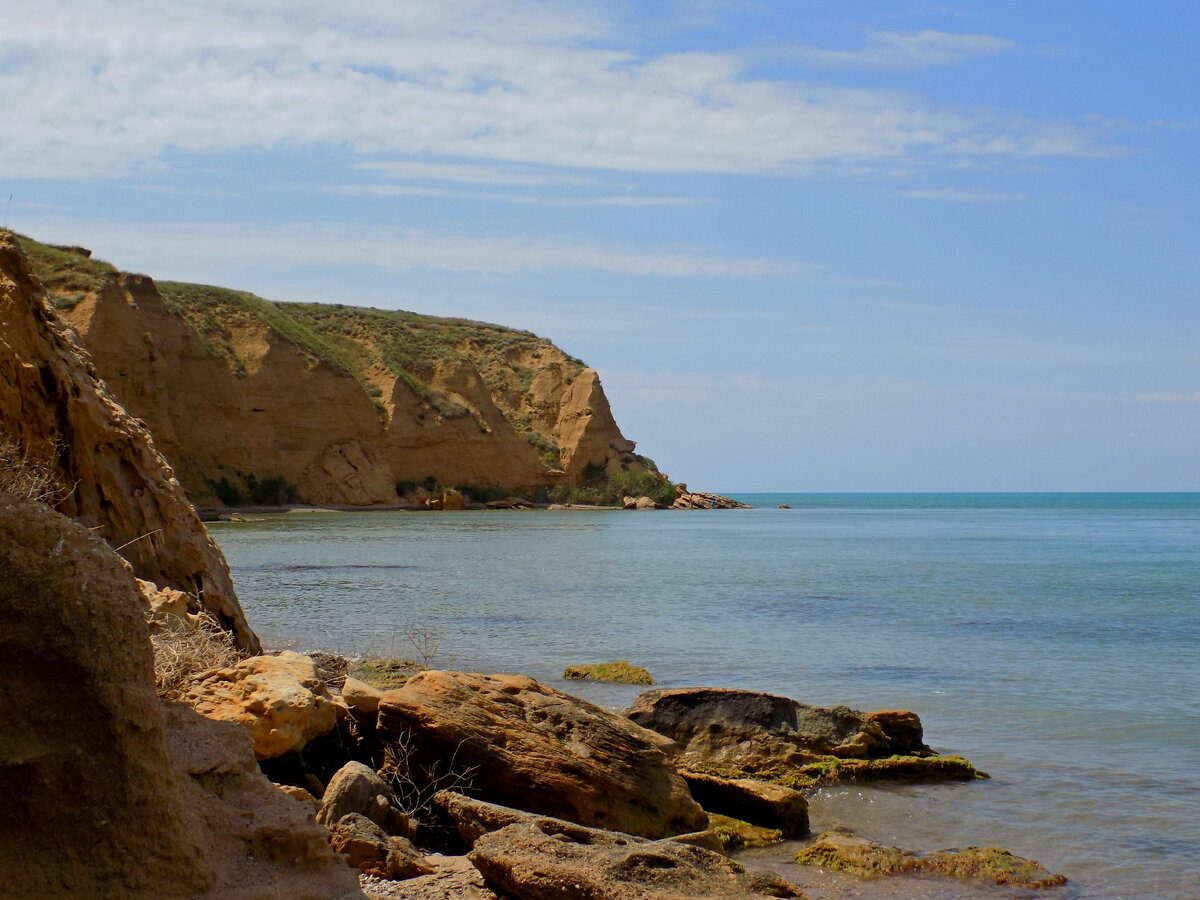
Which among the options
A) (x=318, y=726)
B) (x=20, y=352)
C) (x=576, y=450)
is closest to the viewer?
(x=318, y=726)

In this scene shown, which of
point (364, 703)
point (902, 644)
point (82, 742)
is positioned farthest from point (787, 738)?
point (902, 644)

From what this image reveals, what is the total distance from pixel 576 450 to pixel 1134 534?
3536 cm

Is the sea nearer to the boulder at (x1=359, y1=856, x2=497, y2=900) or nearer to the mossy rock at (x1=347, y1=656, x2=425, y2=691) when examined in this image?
the mossy rock at (x1=347, y1=656, x2=425, y2=691)

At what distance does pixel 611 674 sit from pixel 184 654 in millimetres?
7119

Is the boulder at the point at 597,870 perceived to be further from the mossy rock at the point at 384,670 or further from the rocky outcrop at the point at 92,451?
the mossy rock at the point at 384,670

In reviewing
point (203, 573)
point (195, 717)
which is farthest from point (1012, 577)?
point (195, 717)

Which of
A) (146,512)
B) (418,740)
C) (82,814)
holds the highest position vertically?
(146,512)

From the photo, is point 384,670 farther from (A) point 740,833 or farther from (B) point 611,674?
(A) point 740,833

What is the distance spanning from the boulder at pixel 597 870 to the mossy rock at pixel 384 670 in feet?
19.1

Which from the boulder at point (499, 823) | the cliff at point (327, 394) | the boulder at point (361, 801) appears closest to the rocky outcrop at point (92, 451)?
the boulder at point (361, 801)

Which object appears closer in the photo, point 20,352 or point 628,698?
point 20,352

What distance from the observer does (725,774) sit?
27.5ft

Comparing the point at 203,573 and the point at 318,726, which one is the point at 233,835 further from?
the point at 203,573

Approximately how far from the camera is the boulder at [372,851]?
4984 millimetres
